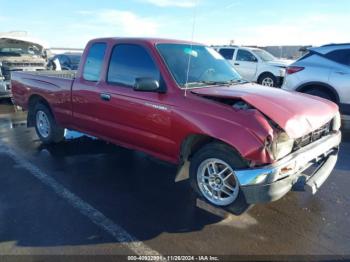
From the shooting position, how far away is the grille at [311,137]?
3734mm

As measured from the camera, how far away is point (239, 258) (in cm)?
309

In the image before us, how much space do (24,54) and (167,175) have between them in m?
9.12

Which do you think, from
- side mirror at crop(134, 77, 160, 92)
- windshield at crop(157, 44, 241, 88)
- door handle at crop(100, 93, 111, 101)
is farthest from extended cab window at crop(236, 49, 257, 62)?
side mirror at crop(134, 77, 160, 92)

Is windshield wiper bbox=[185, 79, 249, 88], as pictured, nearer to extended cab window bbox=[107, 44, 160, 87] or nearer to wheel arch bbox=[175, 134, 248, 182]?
extended cab window bbox=[107, 44, 160, 87]

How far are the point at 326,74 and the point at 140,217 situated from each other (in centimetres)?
619

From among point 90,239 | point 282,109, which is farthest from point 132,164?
point 282,109

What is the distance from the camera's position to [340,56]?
26.4ft

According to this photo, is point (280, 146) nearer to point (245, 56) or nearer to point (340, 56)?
point (340, 56)

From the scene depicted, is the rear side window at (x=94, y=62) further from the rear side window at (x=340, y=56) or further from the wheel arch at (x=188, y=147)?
the rear side window at (x=340, y=56)

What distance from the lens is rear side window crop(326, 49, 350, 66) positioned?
26.1 ft

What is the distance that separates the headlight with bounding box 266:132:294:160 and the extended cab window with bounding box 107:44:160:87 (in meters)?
1.64

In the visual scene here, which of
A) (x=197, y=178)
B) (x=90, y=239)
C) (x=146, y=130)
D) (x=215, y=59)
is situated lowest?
(x=90, y=239)

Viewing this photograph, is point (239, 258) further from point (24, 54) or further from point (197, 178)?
point (24, 54)

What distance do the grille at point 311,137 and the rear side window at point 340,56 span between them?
426 centimetres
